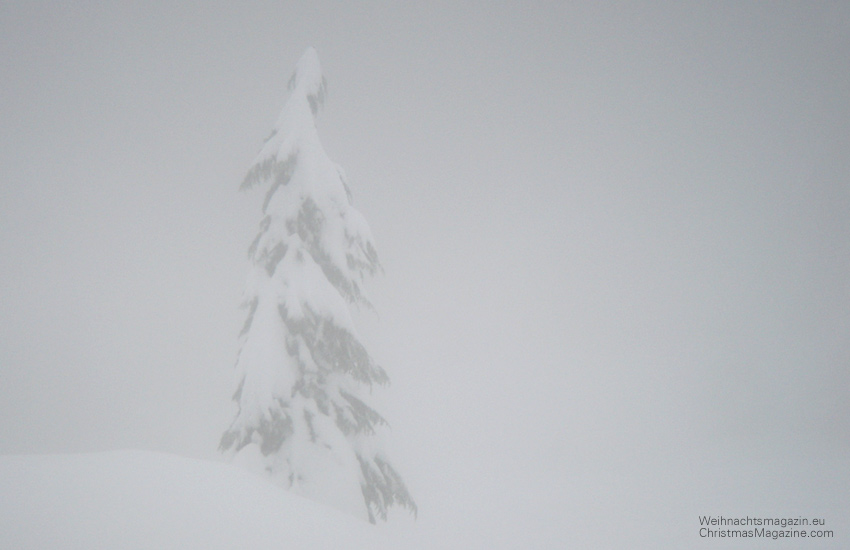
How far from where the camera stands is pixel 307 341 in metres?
8.06

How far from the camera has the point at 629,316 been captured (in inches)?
6644

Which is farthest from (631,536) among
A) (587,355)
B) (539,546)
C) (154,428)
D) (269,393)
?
(587,355)

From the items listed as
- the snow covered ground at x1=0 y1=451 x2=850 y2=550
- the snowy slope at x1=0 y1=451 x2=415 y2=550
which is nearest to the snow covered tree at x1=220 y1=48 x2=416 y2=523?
the snow covered ground at x1=0 y1=451 x2=850 y2=550

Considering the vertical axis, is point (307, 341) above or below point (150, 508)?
above

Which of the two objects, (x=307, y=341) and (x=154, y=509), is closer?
(x=154, y=509)

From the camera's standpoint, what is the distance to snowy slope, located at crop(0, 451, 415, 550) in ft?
10.9

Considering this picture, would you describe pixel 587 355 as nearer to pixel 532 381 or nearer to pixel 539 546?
pixel 532 381

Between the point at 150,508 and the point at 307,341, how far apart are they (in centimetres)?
433

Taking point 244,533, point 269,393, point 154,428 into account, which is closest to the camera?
point 244,533

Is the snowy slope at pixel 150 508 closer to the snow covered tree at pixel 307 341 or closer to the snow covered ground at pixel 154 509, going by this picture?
the snow covered ground at pixel 154 509

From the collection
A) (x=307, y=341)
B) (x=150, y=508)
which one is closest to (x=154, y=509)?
(x=150, y=508)

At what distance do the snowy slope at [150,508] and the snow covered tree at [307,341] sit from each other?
6.68 ft

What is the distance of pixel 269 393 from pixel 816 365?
365 feet

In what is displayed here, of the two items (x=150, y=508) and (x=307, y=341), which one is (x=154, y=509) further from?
(x=307, y=341)
